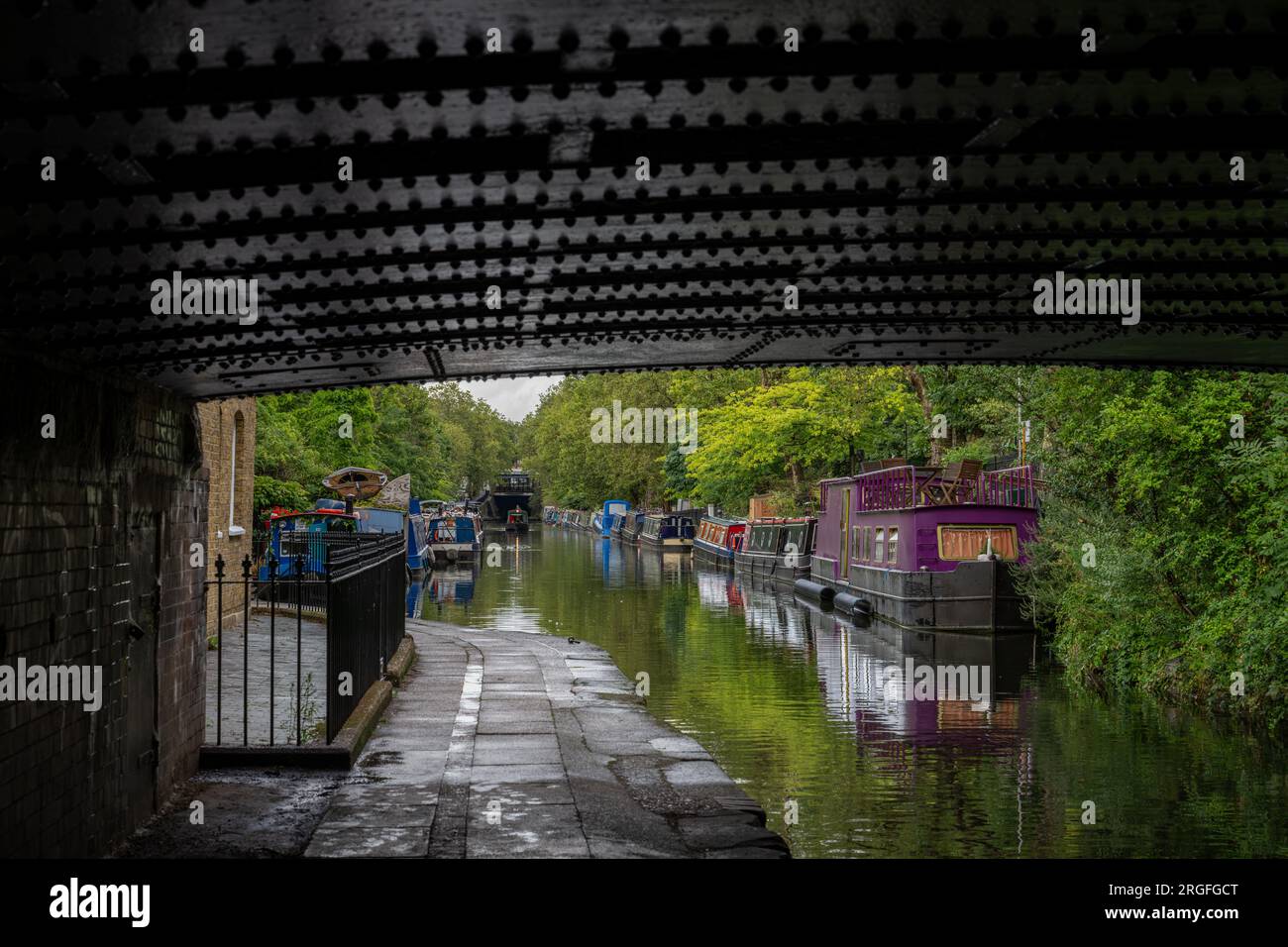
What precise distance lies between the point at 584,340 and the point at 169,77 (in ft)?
17.9

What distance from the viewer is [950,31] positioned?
173 inches

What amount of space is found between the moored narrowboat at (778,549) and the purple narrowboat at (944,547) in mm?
9346

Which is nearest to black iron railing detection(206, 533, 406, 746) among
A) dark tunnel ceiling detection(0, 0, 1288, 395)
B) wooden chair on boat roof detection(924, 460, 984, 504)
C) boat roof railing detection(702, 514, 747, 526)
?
dark tunnel ceiling detection(0, 0, 1288, 395)

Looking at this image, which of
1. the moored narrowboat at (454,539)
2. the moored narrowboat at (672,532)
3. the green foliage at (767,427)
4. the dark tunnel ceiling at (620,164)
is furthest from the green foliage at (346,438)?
the dark tunnel ceiling at (620,164)

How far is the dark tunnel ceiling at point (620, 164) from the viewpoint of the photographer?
4355 mm

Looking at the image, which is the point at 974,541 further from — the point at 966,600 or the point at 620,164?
the point at 620,164

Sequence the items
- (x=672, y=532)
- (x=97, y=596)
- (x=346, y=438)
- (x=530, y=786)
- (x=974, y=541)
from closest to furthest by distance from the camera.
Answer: (x=97, y=596)
(x=530, y=786)
(x=974, y=541)
(x=346, y=438)
(x=672, y=532)

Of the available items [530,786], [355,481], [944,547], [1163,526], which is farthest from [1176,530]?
[355,481]

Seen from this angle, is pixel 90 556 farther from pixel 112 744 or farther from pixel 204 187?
pixel 204 187

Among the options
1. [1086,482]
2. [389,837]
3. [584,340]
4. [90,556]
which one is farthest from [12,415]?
[1086,482]

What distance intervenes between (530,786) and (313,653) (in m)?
9.83

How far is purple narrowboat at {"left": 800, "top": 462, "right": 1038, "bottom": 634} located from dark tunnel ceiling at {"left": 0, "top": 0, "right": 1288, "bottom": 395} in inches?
853

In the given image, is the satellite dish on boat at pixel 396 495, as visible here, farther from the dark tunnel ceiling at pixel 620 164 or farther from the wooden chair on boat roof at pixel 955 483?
the dark tunnel ceiling at pixel 620 164

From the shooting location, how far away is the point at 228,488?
23172mm
